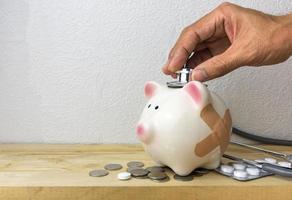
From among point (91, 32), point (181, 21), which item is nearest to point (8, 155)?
point (91, 32)

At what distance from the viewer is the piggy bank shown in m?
0.39

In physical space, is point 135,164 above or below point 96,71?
below

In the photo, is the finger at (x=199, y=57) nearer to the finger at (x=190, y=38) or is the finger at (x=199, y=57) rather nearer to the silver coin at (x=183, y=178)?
the finger at (x=190, y=38)

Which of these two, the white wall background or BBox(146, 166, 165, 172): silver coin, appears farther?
the white wall background

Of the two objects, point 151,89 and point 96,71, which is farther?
point 96,71

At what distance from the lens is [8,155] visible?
1.64ft

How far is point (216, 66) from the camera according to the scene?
423mm

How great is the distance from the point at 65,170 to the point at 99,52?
20 cm

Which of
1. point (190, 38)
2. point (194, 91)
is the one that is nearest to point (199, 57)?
point (190, 38)

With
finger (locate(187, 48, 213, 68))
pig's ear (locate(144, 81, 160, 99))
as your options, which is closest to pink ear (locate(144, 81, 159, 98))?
pig's ear (locate(144, 81, 160, 99))

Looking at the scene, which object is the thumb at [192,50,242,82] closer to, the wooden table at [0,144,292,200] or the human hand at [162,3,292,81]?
the human hand at [162,3,292,81]

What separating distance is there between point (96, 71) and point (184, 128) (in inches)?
8.5

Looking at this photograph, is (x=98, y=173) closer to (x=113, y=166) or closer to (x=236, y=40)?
(x=113, y=166)

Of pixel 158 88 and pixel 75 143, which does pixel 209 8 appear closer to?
pixel 158 88
